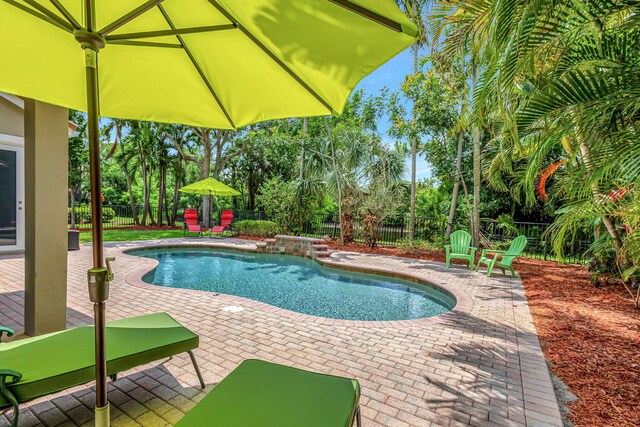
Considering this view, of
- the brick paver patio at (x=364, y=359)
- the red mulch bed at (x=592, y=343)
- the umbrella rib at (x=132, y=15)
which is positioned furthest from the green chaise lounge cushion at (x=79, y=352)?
the red mulch bed at (x=592, y=343)

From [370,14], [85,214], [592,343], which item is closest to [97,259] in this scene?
[370,14]

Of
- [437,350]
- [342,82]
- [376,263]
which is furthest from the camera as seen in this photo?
[376,263]

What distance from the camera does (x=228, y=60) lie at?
7.20 feet

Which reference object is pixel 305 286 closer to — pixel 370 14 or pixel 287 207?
pixel 370 14

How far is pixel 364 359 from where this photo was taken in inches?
129

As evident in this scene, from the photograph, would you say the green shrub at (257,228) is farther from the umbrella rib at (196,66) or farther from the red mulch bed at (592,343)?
the umbrella rib at (196,66)

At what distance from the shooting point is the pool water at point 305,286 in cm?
593

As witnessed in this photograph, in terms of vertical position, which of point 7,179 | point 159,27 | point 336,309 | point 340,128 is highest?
point 340,128

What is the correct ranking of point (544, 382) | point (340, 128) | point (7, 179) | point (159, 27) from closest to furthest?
point (159, 27) < point (544, 382) < point (7, 179) < point (340, 128)

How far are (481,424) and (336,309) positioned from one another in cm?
370

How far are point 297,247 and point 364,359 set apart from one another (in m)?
7.71

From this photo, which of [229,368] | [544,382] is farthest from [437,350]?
[229,368]

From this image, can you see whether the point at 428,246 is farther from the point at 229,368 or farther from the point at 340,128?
the point at 229,368

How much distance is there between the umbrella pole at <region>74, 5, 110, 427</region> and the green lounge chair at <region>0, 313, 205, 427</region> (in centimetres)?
75
